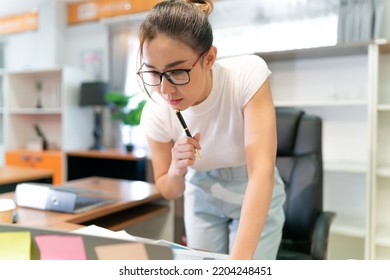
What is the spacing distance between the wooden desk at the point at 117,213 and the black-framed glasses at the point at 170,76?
0.41 m

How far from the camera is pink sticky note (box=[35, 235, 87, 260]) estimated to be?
33 cm

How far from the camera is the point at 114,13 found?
2992 millimetres

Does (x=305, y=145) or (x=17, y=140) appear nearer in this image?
(x=305, y=145)

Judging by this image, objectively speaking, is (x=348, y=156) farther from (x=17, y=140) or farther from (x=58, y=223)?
(x=17, y=140)

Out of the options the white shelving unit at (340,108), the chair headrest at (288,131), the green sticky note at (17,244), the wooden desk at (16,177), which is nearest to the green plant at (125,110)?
the wooden desk at (16,177)

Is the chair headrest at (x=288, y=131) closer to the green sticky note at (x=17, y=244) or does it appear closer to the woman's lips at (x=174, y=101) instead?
the woman's lips at (x=174, y=101)

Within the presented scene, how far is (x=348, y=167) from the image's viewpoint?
1729 millimetres

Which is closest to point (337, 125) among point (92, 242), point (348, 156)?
point (348, 156)

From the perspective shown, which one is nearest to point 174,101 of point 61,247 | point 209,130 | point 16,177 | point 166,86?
point 166,86

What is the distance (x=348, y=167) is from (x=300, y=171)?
0.82 m

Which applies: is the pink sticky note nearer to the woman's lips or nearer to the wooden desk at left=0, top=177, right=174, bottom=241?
the woman's lips

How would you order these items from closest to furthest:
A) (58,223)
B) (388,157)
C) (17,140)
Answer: (58,223)
(388,157)
(17,140)

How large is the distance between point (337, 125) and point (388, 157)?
934mm

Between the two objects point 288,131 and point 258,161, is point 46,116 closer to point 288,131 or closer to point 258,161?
point 288,131
